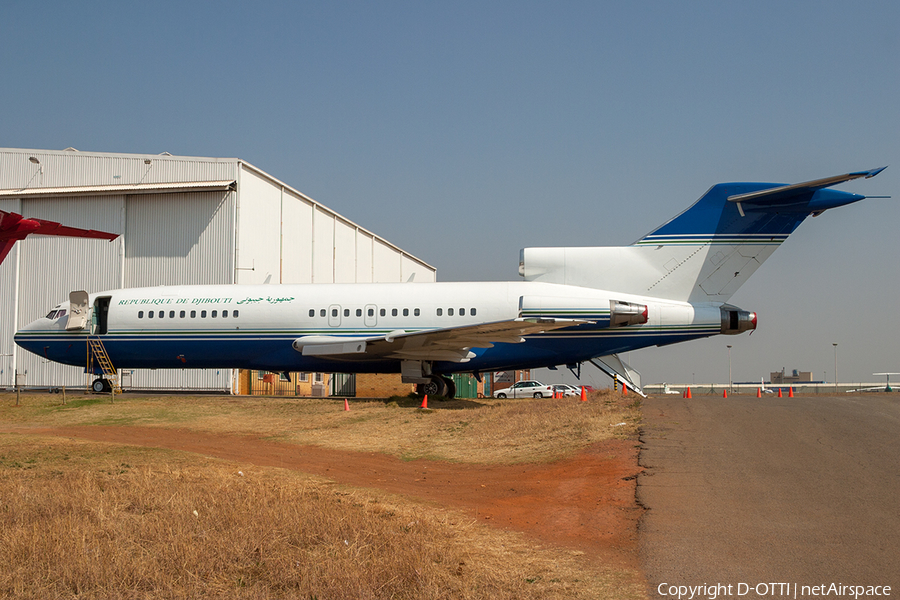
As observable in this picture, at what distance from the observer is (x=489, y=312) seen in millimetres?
22609

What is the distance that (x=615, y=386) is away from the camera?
2675cm

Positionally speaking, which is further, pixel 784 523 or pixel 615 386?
pixel 615 386

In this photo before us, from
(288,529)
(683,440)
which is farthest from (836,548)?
(683,440)

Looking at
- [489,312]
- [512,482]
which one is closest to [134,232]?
[489,312]

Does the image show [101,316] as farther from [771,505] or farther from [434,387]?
[771,505]

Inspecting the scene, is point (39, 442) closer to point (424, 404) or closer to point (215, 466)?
point (215, 466)

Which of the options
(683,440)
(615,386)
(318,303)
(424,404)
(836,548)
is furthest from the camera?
(615,386)

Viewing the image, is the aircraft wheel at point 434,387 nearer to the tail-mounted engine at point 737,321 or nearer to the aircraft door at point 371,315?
the aircraft door at point 371,315

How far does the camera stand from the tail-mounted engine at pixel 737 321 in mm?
21969

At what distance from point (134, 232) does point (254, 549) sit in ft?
103

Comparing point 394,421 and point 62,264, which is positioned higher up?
point 62,264

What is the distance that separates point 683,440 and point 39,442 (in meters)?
11.8

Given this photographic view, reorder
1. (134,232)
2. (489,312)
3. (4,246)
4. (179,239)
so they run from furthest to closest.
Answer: (134,232), (179,239), (489,312), (4,246)

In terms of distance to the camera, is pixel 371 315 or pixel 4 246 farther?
pixel 371 315
